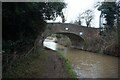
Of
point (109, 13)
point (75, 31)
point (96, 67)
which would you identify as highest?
point (109, 13)

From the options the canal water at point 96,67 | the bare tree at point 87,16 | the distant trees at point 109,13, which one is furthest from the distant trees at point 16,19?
the bare tree at point 87,16

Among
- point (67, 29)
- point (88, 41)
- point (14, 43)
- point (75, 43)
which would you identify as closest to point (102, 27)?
point (88, 41)

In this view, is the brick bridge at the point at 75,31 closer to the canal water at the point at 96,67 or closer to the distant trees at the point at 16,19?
the canal water at the point at 96,67

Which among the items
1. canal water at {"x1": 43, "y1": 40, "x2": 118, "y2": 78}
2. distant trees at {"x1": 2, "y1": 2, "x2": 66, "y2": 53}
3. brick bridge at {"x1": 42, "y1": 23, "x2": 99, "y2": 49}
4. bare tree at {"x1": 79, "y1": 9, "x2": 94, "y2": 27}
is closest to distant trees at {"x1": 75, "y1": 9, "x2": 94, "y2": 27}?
bare tree at {"x1": 79, "y1": 9, "x2": 94, "y2": 27}

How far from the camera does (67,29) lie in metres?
27.2

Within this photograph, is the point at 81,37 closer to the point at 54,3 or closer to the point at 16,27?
the point at 54,3

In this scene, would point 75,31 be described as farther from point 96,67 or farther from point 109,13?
point 96,67

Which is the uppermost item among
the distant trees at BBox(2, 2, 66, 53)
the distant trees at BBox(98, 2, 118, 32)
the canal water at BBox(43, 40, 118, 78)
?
the distant trees at BBox(98, 2, 118, 32)

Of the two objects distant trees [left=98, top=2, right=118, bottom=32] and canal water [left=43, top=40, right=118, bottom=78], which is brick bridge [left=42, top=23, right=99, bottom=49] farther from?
canal water [left=43, top=40, right=118, bottom=78]

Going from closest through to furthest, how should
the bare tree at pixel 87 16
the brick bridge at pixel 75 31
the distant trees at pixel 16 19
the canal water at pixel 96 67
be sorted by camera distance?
the distant trees at pixel 16 19 < the canal water at pixel 96 67 < the brick bridge at pixel 75 31 < the bare tree at pixel 87 16

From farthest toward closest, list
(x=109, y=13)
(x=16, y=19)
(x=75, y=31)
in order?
1. (x=75, y=31)
2. (x=109, y=13)
3. (x=16, y=19)

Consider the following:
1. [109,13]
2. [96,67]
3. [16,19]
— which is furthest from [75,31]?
[16,19]

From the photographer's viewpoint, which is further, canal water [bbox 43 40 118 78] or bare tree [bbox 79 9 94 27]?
bare tree [bbox 79 9 94 27]

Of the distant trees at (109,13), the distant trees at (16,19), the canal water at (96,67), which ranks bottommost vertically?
the canal water at (96,67)
